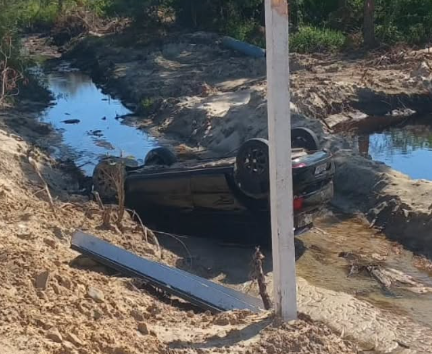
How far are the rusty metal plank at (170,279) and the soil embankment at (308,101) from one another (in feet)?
13.8

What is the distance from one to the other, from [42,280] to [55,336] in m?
1.11

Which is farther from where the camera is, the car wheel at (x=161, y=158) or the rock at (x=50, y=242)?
the car wheel at (x=161, y=158)

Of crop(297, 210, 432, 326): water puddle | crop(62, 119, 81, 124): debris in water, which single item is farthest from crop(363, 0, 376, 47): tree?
crop(297, 210, 432, 326): water puddle

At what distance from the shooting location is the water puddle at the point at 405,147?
601 inches

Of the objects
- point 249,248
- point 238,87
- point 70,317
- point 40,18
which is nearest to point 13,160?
point 249,248

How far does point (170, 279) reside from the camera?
773 cm

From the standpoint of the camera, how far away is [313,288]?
30.1 ft

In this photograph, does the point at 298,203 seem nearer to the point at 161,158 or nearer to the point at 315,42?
the point at 161,158

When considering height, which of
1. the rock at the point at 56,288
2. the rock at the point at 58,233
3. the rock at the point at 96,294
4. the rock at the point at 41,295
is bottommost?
the rock at the point at 58,233

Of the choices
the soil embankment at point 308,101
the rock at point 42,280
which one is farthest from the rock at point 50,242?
the soil embankment at point 308,101

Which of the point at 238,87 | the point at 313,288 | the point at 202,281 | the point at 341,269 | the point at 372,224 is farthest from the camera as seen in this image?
the point at 238,87

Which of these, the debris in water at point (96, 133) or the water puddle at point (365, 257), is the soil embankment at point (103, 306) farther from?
the debris in water at point (96, 133)

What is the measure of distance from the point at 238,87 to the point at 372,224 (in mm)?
10422

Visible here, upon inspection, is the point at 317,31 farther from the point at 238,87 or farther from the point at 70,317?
the point at 70,317
